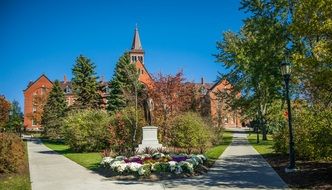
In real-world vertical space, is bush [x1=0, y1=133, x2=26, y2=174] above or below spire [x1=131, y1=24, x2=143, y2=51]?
below

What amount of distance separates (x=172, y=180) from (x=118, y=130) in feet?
48.3

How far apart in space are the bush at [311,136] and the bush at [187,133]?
7740 mm

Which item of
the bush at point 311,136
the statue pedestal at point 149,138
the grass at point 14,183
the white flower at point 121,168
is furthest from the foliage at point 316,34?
the statue pedestal at point 149,138

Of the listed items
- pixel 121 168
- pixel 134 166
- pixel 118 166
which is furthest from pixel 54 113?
pixel 134 166

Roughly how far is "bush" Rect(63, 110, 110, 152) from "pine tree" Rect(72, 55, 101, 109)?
19666 millimetres

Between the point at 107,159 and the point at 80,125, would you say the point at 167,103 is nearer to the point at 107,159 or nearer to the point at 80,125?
the point at 80,125

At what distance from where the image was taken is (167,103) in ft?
120

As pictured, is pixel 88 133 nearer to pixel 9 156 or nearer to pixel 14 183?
pixel 9 156

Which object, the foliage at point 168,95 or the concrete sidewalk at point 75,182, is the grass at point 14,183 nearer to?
the concrete sidewalk at point 75,182

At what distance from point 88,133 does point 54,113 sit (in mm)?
26560

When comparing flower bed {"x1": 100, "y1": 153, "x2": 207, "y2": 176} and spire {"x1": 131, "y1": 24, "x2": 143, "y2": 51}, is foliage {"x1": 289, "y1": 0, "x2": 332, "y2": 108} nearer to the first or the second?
flower bed {"x1": 100, "y1": 153, "x2": 207, "y2": 176}

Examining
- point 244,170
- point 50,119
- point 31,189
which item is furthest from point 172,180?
point 50,119

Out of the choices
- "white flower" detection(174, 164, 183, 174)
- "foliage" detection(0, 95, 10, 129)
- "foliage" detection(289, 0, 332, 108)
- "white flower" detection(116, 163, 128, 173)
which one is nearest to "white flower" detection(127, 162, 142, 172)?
"white flower" detection(116, 163, 128, 173)

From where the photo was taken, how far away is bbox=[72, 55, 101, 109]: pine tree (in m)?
53.2
